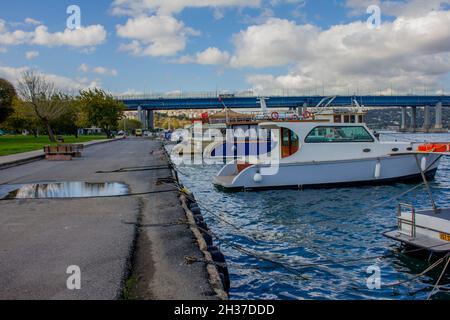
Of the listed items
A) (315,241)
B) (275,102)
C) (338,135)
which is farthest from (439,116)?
(315,241)

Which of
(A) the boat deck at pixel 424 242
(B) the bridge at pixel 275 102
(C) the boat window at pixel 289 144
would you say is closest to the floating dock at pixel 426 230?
(A) the boat deck at pixel 424 242

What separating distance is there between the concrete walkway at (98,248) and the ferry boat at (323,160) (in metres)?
7.81

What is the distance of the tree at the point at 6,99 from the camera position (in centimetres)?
6868

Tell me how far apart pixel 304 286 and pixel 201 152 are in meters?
36.6

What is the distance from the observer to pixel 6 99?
2751 inches

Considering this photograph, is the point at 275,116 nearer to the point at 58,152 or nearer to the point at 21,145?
the point at 58,152

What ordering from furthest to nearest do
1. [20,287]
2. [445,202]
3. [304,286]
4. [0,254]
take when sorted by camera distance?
[445,202] → [304,286] → [0,254] → [20,287]

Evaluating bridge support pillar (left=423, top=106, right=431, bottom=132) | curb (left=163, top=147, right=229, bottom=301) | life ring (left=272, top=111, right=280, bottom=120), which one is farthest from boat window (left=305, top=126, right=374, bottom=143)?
bridge support pillar (left=423, top=106, right=431, bottom=132)

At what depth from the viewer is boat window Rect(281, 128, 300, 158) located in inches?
821

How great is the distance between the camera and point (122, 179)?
18.6 m

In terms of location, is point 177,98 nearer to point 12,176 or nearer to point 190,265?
point 12,176

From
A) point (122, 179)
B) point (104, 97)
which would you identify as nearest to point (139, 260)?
point (122, 179)

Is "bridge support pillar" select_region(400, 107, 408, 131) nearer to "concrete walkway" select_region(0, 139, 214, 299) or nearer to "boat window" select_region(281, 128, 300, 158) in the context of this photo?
"boat window" select_region(281, 128, 300, 158)

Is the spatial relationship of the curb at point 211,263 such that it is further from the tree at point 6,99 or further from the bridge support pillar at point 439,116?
the bridge support pillar at point 439,116
